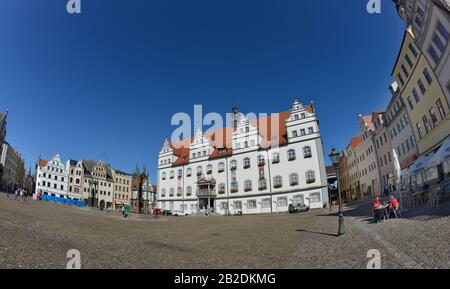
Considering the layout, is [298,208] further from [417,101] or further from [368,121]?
[368,121]

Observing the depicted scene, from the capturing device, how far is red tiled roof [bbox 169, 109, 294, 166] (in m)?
48.7

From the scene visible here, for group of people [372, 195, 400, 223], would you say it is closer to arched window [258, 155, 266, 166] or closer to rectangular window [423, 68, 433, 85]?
rectangular window [423, 68, 433, 85]

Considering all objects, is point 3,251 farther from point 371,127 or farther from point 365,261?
point 371,127

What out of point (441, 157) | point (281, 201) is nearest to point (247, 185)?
point (281, 201)

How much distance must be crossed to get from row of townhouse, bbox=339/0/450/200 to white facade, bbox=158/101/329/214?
444 inches

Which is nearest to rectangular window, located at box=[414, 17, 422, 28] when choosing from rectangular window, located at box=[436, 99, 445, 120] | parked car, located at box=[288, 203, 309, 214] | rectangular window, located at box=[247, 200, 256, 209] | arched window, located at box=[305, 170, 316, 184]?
rectangular window, located at box=[436, 99, 445, 120]

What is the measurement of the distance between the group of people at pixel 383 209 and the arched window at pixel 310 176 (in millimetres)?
26250

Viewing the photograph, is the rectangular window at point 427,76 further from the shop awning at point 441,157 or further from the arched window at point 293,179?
the arched window at point 293,179

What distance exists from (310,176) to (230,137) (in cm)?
2014

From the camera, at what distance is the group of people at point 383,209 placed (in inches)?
564

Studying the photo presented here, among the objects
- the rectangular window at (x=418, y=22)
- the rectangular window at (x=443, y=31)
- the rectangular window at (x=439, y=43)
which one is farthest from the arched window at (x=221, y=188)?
the rectangular window at (x=443, y=31)

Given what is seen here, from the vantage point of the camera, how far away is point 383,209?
16047 mm
